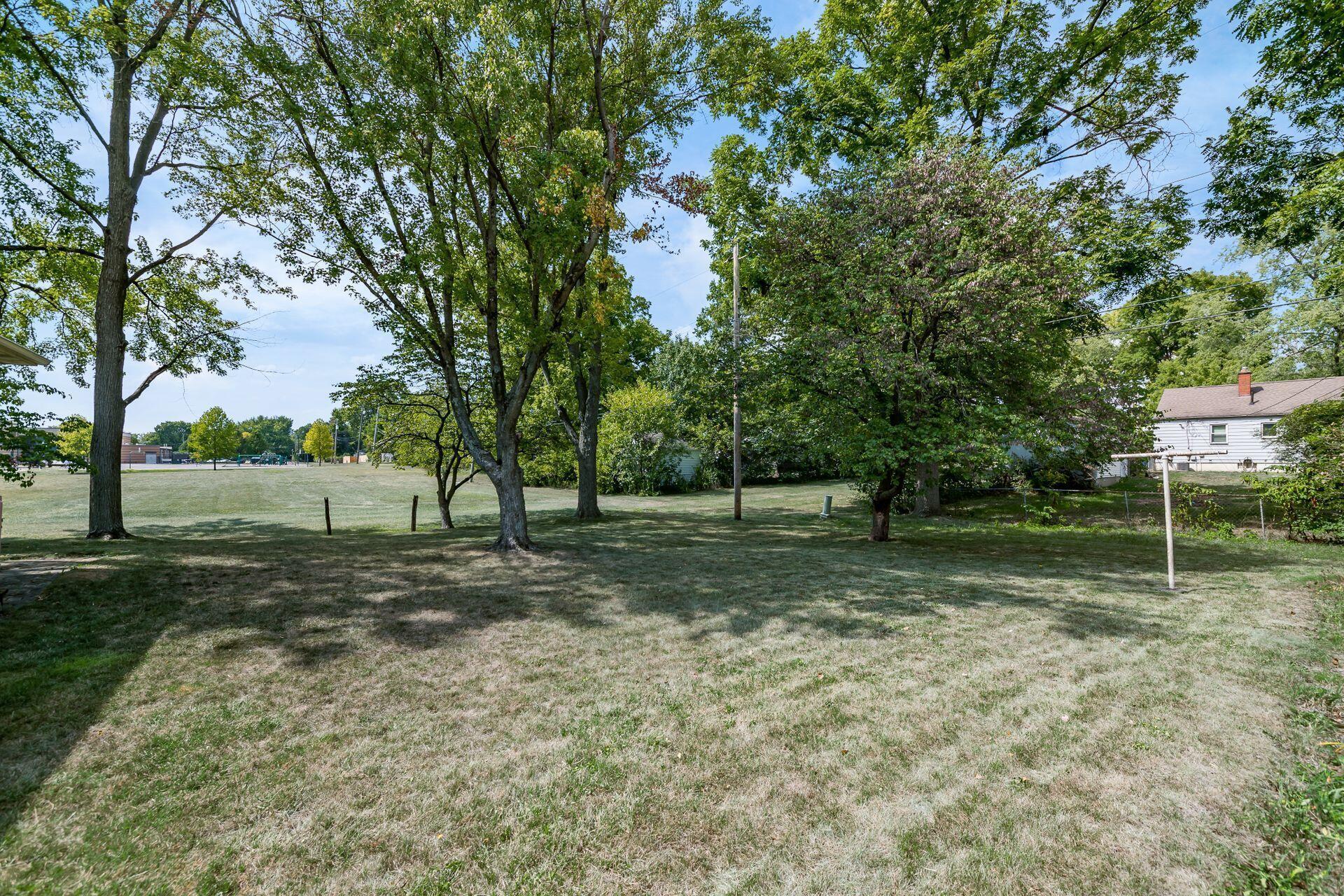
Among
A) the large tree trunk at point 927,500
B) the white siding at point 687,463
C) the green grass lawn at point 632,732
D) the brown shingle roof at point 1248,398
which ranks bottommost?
the green grass lawn at point 632,732

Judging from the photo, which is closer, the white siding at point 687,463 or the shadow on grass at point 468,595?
the shadow on grass at point 468,595

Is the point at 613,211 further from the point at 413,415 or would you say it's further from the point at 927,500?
the point at 927,500

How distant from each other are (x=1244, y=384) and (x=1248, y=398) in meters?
1.02

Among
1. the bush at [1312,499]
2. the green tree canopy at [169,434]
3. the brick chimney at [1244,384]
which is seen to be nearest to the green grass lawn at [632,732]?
the bush at [1312,499]

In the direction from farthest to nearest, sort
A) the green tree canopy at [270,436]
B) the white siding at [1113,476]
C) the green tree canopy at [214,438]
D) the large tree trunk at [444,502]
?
the green tree canopy at [270,436] < the green tree canopy at [214,438] < the white siding at [1113,476] < the large tree trunk at [444,502]

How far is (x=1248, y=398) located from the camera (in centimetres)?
3052

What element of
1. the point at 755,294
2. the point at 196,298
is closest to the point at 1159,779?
the point at 755,294

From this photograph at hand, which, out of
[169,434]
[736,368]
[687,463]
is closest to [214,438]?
[687,463]

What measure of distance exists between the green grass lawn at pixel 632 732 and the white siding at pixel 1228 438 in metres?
33.6

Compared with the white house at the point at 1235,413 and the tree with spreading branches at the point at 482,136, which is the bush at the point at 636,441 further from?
the white house at the point at 1235,413

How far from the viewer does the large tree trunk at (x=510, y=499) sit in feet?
32.5

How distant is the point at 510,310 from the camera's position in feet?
32.6

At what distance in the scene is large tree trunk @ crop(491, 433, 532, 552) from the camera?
32.5 feet

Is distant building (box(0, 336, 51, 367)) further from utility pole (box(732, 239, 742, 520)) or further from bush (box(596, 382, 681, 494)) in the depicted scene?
bush (box(596, 382, 681, 494))
